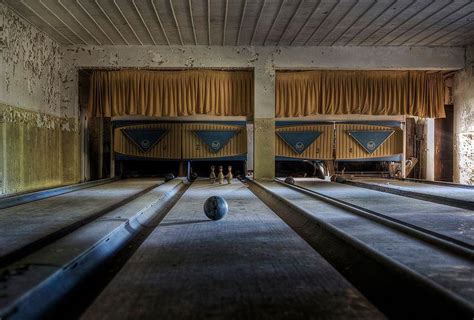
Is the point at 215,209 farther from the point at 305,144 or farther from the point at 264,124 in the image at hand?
the point at 305,144

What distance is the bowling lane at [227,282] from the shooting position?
1076 mm

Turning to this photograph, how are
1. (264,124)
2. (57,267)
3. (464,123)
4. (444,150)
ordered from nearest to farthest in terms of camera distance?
(57,267), (464,123), (264,124), (444,150)

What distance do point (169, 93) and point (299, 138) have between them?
319 centimetres

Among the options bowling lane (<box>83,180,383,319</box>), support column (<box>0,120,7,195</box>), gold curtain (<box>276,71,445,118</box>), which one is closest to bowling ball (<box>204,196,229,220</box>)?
bowling lane (<box>83,180,383,319</box>)

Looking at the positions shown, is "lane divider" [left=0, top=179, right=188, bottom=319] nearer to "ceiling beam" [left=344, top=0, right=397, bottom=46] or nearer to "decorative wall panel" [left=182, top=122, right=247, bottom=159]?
"ceiling beam" [left=344, top=0, right=397, bottom=46]

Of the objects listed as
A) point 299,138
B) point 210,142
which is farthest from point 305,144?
point 210,142

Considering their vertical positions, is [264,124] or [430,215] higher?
[264,124]

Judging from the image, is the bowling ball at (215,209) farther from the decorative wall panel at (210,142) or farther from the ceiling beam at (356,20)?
the decorative wall panel at (210,142)

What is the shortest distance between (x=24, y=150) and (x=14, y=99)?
2.41 ft

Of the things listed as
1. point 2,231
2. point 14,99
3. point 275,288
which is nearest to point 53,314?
point 275,288

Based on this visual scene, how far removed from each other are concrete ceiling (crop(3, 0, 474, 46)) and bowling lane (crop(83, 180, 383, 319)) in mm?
4166

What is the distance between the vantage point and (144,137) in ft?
29.9

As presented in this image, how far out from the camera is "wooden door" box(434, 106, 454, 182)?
8.72 metres

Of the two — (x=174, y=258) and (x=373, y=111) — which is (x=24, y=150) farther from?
(x=373, y=111)
